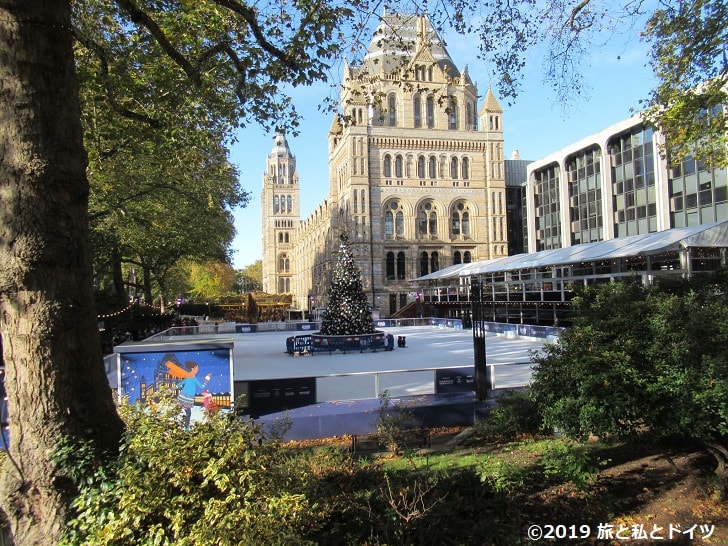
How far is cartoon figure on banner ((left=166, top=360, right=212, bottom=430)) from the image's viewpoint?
8344 millimetres

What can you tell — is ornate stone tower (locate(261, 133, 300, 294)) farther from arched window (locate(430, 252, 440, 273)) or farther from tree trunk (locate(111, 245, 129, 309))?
tree trunk (locate(111, 245, 129, 309))

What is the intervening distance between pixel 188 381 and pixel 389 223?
47.1m

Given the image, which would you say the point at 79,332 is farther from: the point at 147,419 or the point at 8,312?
the point at 147,419

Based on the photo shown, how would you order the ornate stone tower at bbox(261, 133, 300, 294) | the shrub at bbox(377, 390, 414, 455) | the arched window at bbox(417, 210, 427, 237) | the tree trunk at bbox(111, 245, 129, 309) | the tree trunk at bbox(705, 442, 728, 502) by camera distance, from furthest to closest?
the ornate stone tower at bbox(261, 133, 300, 294) < the arched window at bbox(417, 210, 427, 237) < the tree trunk at bbox(111, 245, 129, 309) < the shrub at bbox(377, 390, 414, 455) < the tree trunk at bbox(705, 442, 728, 502)

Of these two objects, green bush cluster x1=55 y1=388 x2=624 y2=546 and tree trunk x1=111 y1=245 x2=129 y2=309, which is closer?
green bush cluster x1=55 y1=388 x2=624 y2=546

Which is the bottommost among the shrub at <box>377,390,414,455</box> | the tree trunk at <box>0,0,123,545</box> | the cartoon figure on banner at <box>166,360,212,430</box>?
the shrub at <box>377,390,414,455</box>

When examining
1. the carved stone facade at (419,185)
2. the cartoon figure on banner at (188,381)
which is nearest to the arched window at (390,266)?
the carved stone facade at (419,185)

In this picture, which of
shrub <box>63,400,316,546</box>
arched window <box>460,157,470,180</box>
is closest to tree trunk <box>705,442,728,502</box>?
shrub <box>63,400,316,546</box>

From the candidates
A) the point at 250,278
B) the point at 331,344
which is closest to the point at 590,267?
the point at 331,344

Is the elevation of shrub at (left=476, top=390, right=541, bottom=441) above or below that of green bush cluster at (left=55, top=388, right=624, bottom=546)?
below

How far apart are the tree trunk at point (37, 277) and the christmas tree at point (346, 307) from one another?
19.2 metres

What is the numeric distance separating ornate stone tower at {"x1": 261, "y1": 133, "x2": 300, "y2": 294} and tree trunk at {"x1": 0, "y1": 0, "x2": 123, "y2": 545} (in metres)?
111

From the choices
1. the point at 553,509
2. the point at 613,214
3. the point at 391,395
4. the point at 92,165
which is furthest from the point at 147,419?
the point at 613,214

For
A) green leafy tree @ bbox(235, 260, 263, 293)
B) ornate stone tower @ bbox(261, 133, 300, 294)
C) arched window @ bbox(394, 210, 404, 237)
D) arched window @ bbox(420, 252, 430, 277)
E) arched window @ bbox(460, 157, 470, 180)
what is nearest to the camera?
arched window @ bbox(394, 210, 404, 237)
